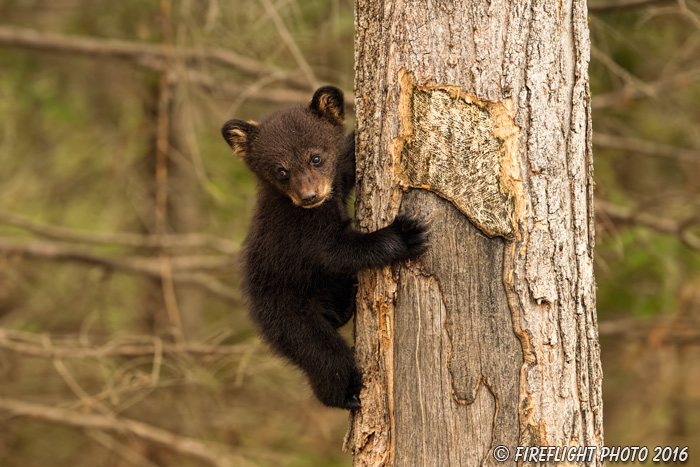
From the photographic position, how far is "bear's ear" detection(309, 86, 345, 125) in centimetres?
411

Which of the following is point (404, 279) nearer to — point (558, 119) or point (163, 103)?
point (558, 119)

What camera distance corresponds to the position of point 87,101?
359 inches

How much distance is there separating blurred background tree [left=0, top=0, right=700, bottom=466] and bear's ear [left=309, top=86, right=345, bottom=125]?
22.8 inches

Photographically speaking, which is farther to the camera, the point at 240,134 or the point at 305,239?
the point at 240,134

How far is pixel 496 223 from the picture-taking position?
274cm

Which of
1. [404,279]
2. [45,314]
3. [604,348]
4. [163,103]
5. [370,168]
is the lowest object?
[45,314]

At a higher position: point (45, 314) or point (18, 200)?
point (18, 200)

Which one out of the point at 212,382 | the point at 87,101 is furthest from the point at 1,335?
the point at 87,101

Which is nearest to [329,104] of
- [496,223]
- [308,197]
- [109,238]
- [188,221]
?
[308,197]

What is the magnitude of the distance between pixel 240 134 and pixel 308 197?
0.85m

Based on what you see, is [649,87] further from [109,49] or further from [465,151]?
[109,49]

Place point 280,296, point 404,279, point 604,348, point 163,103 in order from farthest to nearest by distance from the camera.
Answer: point 604,348 → point 163,103 → point 280,296 → point 404,279

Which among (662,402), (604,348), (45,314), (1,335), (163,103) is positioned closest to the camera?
(163,103)

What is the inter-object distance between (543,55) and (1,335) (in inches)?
211
